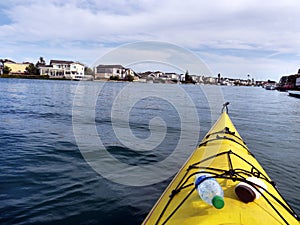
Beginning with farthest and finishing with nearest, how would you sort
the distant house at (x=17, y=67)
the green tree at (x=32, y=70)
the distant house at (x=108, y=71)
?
the distant house at (x=17, y=67), the green tree at (x=32, y=70), the distant house at (x=108, y=71)

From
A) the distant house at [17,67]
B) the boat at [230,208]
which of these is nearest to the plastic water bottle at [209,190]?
the boat at [230,208]

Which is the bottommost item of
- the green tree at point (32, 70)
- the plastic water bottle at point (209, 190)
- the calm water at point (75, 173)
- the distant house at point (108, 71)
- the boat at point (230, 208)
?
the calm water at point (75, 173)

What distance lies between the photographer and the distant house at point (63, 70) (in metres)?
83.8

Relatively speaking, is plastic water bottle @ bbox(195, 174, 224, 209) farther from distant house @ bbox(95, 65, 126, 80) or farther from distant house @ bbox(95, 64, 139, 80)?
distant house @ bbox(95, 65, 126, 80)

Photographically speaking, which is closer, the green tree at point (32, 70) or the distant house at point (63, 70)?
the distant house at point (63, 70)

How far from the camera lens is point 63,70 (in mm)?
85500

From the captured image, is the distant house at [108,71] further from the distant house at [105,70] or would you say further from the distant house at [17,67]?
the distant house at [17,67]

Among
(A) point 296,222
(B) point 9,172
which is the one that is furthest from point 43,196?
(A) point 296,222

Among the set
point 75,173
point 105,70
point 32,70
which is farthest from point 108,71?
point 32,70

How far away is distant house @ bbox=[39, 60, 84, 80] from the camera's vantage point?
275ft

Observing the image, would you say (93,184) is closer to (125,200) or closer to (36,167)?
(125,200)

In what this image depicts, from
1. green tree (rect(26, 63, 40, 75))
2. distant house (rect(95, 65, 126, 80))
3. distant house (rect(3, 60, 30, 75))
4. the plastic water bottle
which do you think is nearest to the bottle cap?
the plastic water bottle

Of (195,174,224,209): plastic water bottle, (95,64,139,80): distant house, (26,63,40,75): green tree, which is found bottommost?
(195,174,224,209): plastic water bottle

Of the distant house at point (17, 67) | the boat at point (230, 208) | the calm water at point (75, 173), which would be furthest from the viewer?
the distant house at point (17, 67)
